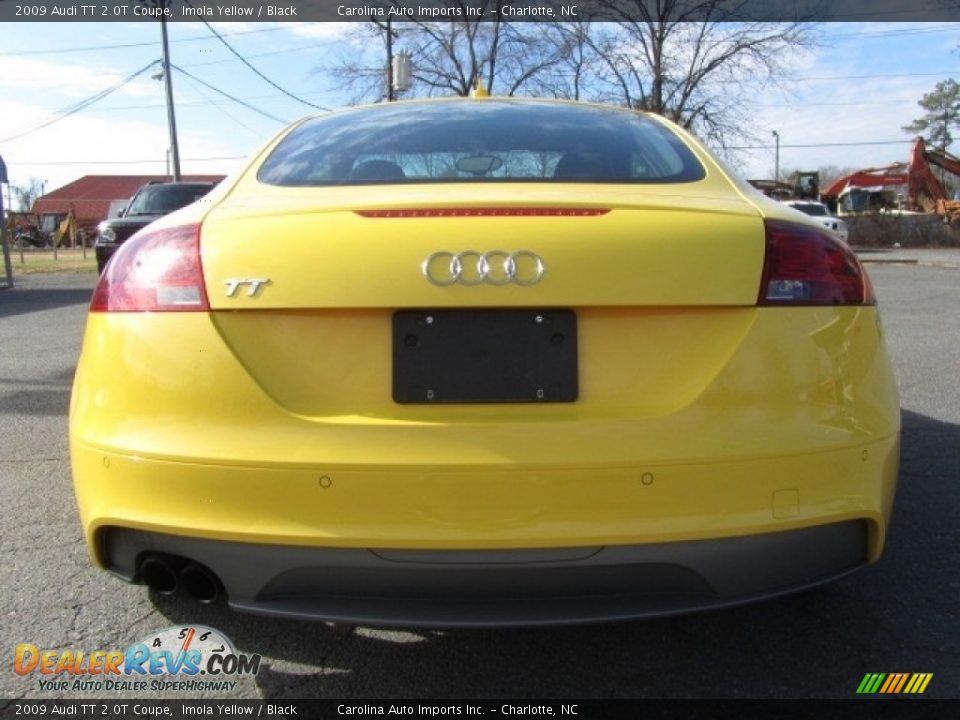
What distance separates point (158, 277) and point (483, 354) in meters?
0.79

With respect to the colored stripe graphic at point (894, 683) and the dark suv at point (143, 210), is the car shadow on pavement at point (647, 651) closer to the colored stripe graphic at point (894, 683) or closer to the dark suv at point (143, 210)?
the colored stripe graphic at point (894, 683)

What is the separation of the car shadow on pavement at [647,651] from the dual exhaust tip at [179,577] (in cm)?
35

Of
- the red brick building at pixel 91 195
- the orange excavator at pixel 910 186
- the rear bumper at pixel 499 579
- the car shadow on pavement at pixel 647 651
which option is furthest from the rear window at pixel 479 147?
the red brick building at pixel 91 195

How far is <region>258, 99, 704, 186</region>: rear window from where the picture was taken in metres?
2.42

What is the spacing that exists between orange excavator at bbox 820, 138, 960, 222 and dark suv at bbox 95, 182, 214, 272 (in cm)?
2957

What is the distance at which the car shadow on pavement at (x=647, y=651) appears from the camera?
7.41 feet

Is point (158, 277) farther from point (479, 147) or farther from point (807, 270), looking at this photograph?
point (807, 270)

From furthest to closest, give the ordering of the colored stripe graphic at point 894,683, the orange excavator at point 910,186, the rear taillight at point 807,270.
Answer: the orange excavator at point 910,186 → the colored stripe graphic at point 894,683 → the rear taillight at point 807,270

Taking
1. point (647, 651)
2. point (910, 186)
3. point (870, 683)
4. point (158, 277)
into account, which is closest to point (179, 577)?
point (158, 277)

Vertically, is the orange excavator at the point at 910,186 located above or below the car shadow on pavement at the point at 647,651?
above

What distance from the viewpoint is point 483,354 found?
1.92 metres

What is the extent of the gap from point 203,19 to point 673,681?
23.8 m

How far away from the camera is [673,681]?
7.50 feet

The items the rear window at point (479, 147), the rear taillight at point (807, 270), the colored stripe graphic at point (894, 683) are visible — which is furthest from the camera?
the rear window at point (479, 147)
